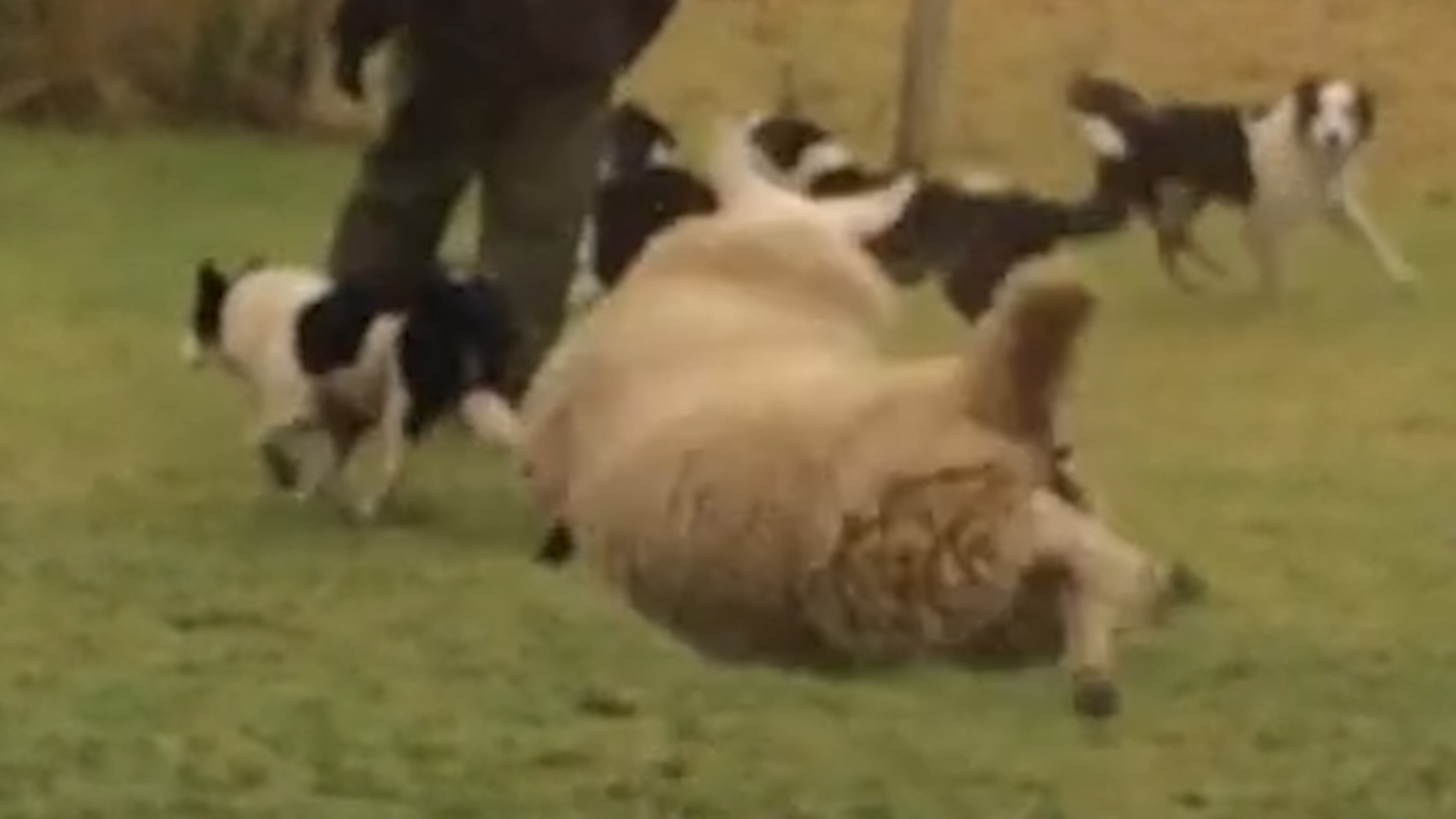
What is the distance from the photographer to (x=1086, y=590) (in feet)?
12.9

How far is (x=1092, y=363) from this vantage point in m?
6.86

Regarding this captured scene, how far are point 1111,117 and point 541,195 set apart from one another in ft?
7.96

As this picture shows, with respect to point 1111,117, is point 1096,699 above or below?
below

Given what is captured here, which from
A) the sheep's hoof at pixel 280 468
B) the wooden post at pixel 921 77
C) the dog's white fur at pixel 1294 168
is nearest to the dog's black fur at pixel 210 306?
the sheep's hoof at pixel 280 468

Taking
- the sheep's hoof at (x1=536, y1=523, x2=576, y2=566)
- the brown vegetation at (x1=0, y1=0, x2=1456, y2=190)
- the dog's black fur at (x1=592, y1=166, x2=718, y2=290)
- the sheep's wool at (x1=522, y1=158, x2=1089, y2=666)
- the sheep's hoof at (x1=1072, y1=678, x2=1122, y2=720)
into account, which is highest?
the brown vegetation at (x1=0, y1=0, x2=1456, y2=190)

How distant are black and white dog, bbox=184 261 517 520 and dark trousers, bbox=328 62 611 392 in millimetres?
261

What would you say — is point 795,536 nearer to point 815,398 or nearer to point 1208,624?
point 815,398

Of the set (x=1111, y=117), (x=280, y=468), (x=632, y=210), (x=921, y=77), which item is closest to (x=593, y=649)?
(x=280, y=468)

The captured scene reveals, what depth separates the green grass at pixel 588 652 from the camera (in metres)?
3.50

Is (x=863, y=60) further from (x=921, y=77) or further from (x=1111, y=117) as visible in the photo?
(x=1111, y=117)

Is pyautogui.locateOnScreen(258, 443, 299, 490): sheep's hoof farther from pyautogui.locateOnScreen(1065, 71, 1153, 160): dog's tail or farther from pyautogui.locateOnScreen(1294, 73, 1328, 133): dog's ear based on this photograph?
pyautogui.locateOnScreen(1294, 73, 1328, 133): dog's ear

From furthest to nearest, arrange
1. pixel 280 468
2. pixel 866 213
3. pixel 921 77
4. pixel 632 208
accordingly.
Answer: pixel 921 77
pixel 632 208
pixel 280 468
pixel 866 213

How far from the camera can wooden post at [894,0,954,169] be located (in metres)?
9.37

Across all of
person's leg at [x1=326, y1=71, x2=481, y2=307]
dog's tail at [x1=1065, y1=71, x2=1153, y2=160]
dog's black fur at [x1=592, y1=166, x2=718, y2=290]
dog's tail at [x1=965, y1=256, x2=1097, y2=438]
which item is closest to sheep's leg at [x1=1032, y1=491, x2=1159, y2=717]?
dog's tail at [x1=965, y1=256, x2=1097, y2=438]
